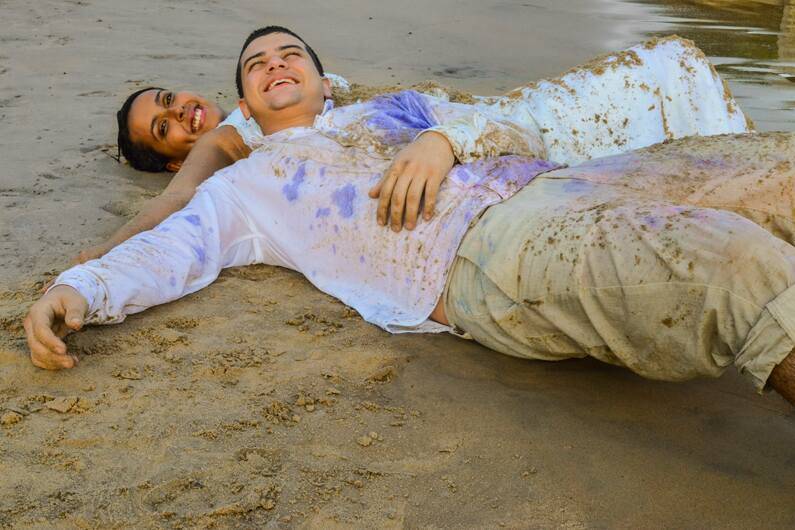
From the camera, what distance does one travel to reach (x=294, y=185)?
2793mm

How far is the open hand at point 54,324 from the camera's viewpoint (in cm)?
229

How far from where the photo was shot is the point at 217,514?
1.82 meters

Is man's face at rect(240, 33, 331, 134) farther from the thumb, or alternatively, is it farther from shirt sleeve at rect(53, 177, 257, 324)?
the thumb

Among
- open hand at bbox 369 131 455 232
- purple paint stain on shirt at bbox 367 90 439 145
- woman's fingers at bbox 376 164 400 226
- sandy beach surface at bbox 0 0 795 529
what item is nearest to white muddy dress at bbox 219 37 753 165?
purple paint stain on shirt at bbox 367 90 439 145

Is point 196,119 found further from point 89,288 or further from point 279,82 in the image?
point 89,288

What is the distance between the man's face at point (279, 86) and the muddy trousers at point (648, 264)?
87 cm

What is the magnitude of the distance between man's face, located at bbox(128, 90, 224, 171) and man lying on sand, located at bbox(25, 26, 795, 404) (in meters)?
0.75

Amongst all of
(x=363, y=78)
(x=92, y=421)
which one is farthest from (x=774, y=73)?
(x=92, y=421)

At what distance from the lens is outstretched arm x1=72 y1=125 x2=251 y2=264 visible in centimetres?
302

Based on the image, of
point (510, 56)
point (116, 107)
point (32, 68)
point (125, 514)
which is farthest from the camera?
point (510, 56)

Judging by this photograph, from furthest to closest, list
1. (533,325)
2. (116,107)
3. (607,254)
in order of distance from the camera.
A: 1. (116,107)
2. (533,325)
3. (607,254)

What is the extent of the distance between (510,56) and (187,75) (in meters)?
2.23

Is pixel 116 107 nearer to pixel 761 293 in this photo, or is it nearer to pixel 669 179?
pixel 669 179

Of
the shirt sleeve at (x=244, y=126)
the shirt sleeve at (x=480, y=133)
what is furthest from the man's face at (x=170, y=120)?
the shirt sleeve at (x=480, y=133)
